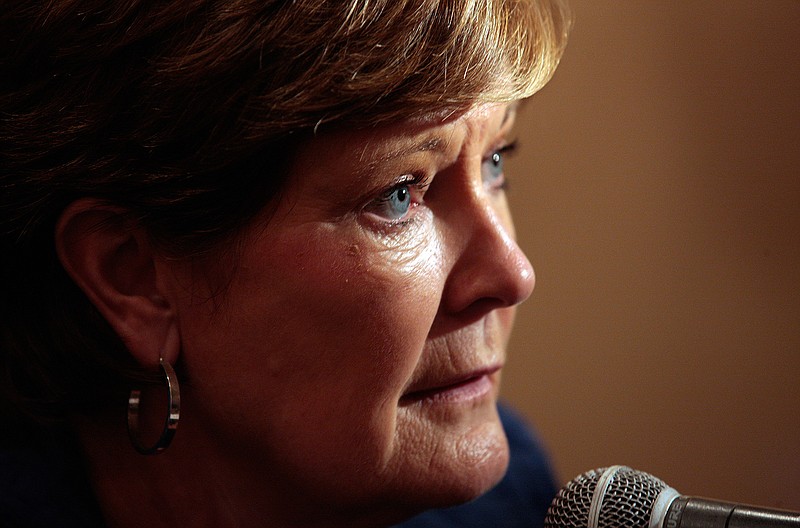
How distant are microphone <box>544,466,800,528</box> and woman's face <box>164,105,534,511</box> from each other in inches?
8.5

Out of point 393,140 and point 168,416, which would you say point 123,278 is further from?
point 393,140

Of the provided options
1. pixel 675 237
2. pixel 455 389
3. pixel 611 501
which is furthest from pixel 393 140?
pixel 675 237

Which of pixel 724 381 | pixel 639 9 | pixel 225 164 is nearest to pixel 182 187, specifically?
pixel 225 164

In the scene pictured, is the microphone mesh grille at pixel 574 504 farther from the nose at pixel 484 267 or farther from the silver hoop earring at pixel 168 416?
the silver hoop earring at pixel 168 416

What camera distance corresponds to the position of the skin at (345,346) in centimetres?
99

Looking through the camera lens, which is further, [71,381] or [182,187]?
[71,381]

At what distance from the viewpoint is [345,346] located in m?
1.01

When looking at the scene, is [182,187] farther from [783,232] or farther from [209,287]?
[783,232]

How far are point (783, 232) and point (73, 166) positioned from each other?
1.36m

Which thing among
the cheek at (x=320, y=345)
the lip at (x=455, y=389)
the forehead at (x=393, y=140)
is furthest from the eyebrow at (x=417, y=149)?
the lip at (x=455, y=389)

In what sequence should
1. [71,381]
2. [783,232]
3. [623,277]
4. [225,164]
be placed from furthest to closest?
1. [623,277]
2. [783,232]
3. [71,381]
4. [225,164]

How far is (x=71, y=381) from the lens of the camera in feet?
3.61

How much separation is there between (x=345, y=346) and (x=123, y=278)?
0.90 feet

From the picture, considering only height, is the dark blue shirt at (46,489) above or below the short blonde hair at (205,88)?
below
